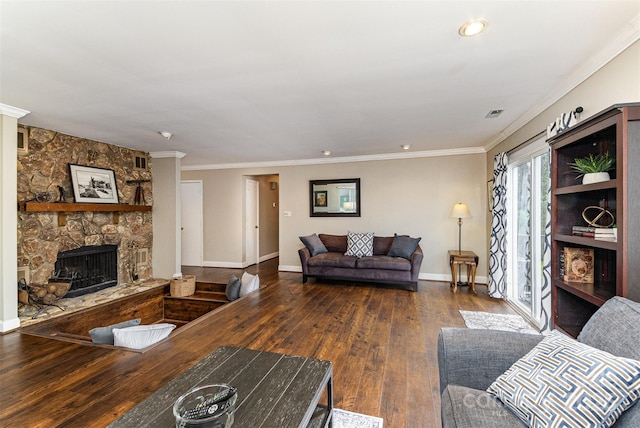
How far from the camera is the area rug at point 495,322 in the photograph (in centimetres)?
303

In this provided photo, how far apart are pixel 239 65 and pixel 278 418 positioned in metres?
2.25

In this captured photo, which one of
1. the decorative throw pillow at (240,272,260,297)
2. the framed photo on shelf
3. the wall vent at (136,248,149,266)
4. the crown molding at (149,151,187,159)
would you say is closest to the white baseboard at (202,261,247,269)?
the wall vent at (136,248,149,266)

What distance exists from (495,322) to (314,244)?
9.80 ft

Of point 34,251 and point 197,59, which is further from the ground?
point 197,59

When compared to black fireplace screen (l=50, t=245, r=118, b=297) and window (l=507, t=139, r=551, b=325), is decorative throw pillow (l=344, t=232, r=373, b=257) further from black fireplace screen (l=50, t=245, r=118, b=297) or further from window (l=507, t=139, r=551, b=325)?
black fireplace screen (l=50, t=245, r=118, b=297)

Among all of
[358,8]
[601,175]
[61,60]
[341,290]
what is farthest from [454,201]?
[61,60]

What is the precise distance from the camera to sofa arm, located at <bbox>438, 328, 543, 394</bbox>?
1351mm

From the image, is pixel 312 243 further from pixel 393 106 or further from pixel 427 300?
pixel 393 106

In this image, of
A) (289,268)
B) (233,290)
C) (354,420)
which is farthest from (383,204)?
(354,420)

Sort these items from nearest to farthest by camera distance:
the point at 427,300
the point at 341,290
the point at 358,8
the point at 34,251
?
the point at 358,8, the point at 34,251, the point at 427,300, the point at 341,290

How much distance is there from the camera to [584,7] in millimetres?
1542

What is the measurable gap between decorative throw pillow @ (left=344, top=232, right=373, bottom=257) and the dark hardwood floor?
1.03 m

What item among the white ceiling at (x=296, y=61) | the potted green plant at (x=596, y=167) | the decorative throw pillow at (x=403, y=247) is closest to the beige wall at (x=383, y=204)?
the decorative throw pillow at (x=403, y=247)

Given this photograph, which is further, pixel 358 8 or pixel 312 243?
pixel 312 243
